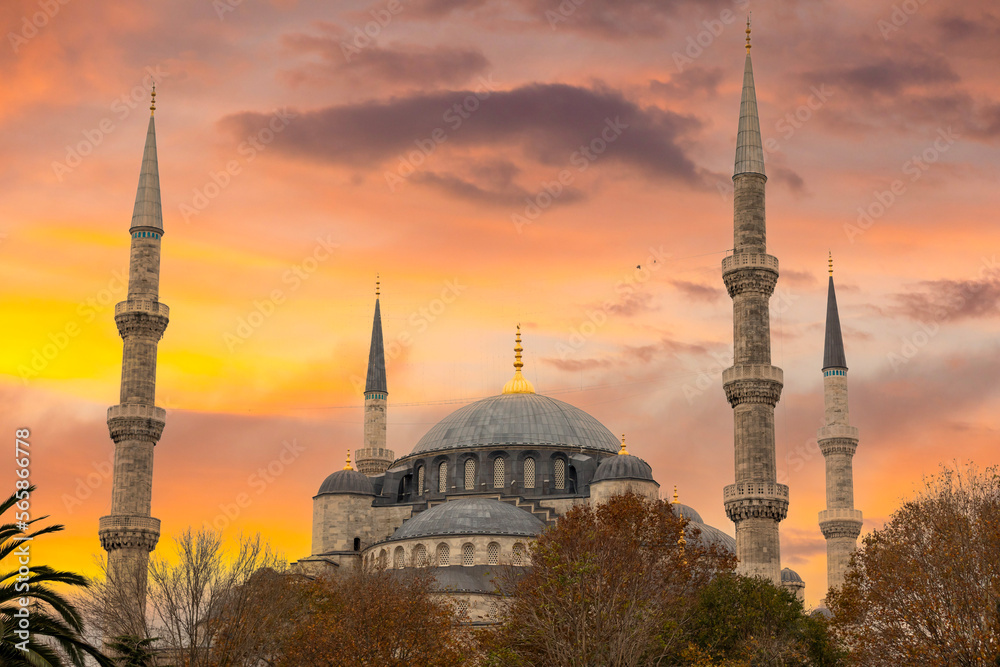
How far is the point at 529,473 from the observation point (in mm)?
67312

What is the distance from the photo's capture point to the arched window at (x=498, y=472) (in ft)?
220

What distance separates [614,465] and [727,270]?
1427cm

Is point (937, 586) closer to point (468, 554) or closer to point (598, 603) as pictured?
point (598, 603)

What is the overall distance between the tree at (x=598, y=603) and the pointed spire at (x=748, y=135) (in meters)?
15.9

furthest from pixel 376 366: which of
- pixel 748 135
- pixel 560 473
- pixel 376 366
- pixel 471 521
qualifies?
pixel 748 135

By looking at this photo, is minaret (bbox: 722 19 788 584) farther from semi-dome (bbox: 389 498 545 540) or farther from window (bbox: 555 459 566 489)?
window (bbox: 555 459 566 489)

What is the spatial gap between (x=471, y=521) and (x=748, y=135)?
828 inches

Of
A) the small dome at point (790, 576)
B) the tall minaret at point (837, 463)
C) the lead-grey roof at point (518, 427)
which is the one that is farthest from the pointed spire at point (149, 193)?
the small dome at point (790, 576)

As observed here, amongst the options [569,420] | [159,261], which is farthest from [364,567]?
[569,420]

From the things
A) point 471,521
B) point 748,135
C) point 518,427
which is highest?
point 748,135

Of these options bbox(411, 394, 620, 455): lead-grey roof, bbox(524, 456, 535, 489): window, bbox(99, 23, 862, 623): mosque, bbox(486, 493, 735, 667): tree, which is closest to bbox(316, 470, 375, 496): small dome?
bbox(99, 23, 862, 623): mosque

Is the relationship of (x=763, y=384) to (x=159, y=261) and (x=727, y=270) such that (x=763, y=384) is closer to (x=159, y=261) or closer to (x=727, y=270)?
(x=727, y=270)

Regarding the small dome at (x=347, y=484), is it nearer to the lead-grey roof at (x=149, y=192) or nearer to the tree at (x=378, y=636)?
the lead-grey roof at (x=149, y=192)

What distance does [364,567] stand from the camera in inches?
2029
